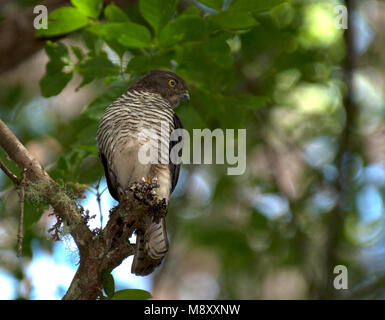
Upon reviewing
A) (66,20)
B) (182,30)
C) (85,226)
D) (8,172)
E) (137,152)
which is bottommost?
(85,226)

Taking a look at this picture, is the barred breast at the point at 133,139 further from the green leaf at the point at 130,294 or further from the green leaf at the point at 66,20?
the green leaf at the point at 130,294

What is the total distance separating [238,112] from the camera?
5.27 meters

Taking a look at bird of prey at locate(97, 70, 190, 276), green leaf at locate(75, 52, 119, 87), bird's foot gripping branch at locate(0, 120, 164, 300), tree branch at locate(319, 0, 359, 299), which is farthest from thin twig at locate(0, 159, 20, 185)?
tree branch at locate(319, 0, 359, 299)

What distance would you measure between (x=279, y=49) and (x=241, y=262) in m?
2.97

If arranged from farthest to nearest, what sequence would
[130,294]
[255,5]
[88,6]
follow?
[88,6]
[255,5]
[130,294]

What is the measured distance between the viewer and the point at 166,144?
467cm

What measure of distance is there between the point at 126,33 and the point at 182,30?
0.43 m

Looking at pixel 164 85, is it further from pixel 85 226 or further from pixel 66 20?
pixel 85 226

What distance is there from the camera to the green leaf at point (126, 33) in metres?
4.22

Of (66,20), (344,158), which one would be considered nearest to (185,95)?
(66,20)
